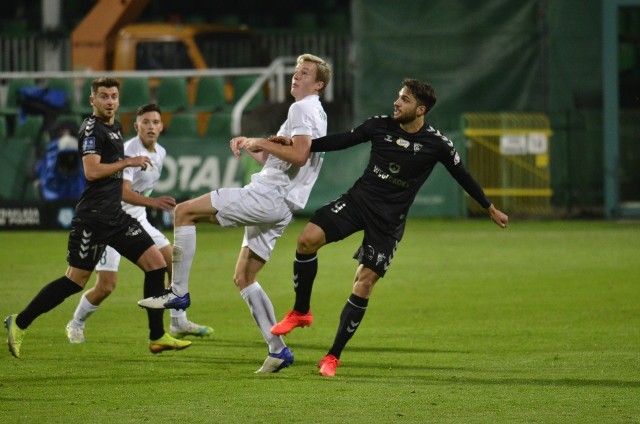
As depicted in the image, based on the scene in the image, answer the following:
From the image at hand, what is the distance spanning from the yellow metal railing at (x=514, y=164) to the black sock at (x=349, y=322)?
14.9 m

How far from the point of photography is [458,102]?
81.5 feet

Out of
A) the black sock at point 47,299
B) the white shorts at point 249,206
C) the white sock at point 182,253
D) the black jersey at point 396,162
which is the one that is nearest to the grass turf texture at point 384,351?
the black sock at point 47,299

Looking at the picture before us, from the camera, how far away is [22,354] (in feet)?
33.1

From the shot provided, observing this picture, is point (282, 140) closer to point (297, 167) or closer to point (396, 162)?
point (297, 167)

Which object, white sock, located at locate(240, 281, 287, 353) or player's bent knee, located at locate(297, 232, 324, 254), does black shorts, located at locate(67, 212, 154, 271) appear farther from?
player's bent knee, located at locate(297, 232, 324, 254)

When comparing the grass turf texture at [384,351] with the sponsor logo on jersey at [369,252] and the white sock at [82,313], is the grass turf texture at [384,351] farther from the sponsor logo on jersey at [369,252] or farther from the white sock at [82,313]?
the sponsor logo on jersey at [369,252]

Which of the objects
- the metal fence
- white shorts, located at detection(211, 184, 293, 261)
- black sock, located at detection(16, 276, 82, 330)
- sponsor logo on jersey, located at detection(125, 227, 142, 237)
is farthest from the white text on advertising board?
white shorts, located at detection(211, 184, 293, 261)

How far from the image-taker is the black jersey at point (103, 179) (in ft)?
31.9

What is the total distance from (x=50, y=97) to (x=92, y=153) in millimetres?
15494

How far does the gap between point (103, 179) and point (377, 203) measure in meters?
2.15

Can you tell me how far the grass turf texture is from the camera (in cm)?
773

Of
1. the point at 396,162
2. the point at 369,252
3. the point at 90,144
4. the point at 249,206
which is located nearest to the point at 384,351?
the point at 369,252

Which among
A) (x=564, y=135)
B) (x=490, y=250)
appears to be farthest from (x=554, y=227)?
(x=490, y=250)

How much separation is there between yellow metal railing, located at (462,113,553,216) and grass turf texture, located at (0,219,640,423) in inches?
225
